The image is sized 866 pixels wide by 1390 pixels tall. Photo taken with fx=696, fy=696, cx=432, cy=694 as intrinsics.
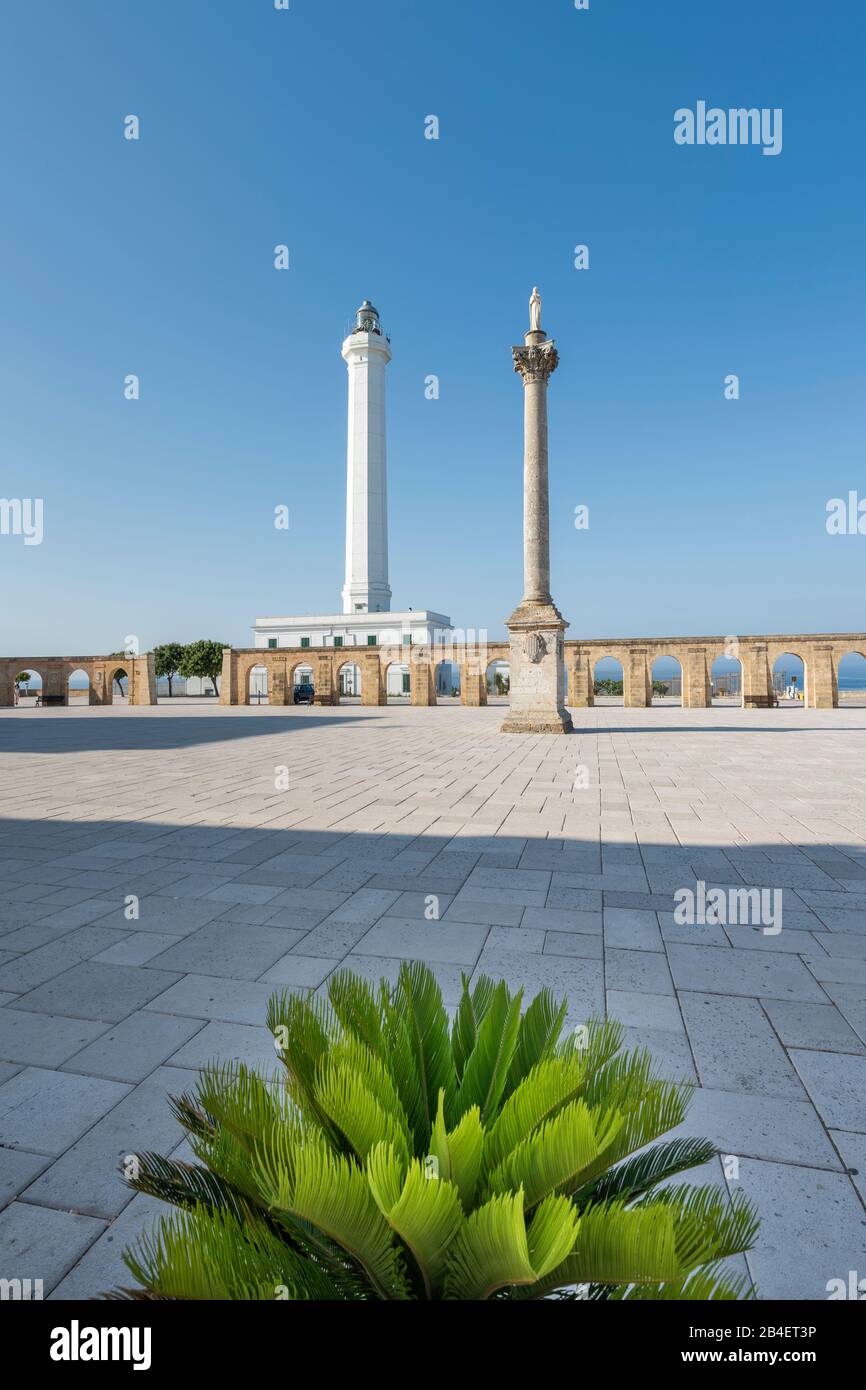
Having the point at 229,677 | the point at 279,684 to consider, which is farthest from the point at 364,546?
the point at 229,677

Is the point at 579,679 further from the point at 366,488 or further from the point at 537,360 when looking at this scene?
the point at 366,488

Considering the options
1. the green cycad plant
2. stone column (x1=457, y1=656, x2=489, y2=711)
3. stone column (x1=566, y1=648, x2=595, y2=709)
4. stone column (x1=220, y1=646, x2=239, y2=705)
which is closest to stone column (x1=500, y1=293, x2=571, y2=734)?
stone column (x1=457, y1=656, x2=489, y2=711)

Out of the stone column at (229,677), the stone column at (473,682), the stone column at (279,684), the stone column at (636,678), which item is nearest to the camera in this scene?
the stone column at (636,678)

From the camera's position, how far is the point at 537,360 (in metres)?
17.5

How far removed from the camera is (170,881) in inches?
212

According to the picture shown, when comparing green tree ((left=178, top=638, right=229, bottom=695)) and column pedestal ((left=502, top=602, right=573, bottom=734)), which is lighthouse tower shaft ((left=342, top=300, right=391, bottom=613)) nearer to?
green tree ((left=178, top=638, right=229, bottom=695))

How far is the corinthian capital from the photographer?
17516 millimetres

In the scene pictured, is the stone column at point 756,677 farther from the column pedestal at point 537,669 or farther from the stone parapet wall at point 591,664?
the column pedestal at point 537,669

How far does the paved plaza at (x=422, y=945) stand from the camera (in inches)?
88.6

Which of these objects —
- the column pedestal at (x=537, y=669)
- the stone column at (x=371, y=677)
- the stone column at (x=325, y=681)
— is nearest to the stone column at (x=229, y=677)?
the stone column at (x=325, y=681)

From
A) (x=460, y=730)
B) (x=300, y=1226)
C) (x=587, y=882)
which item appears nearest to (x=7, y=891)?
(x=587, y=882)

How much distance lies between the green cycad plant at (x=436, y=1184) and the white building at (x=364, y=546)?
173ft
